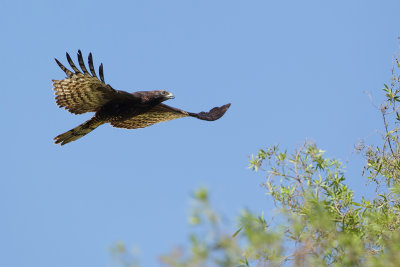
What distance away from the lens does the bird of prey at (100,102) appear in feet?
28.9

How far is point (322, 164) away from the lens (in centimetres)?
695

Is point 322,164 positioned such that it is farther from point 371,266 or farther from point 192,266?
point 192,266

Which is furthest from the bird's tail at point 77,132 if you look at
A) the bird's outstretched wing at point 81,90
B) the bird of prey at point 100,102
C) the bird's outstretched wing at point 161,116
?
the bird's outstretched wing at point 161,116

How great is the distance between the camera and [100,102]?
9414 mm

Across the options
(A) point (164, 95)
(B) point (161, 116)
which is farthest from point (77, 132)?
(B) point (161, 116)

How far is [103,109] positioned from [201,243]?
6.97 meters

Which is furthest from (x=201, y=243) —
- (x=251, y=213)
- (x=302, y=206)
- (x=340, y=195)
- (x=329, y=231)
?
(x=340, y=195)

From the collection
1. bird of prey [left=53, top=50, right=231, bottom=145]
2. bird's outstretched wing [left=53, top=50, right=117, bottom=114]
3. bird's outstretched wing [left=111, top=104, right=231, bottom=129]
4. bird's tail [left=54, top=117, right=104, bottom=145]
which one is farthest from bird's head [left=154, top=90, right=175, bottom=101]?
bird's tail [left=54, top=117, right=104, bottom=145]

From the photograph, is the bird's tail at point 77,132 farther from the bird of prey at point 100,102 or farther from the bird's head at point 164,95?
the bird's head at point 164,95

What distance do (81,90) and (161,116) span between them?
2.22 m

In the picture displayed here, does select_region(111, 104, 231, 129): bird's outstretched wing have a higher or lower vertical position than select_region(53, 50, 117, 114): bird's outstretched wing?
higher

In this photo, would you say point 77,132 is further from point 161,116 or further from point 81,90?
point 161,116

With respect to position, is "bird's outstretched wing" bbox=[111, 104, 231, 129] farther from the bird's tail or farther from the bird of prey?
the bird's tail

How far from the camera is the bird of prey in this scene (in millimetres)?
8820
